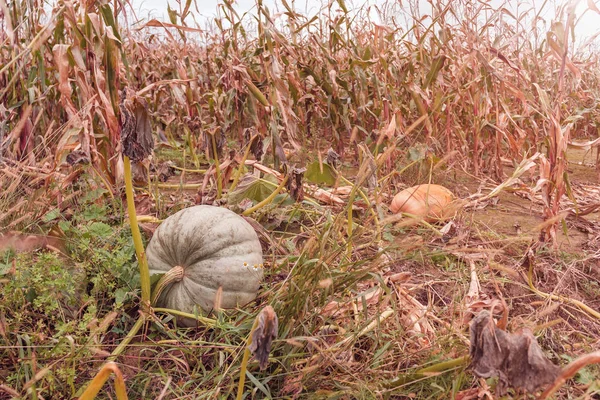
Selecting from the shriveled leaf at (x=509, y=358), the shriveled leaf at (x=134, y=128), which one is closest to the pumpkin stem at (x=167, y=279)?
the shriveled leaf at (x=134, y=128)

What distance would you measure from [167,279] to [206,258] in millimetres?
188

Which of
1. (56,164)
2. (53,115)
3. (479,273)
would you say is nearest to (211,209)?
(56,164)

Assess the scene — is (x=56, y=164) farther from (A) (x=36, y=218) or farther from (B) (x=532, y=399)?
(B) (x=532, y=399)

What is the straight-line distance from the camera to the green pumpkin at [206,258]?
2124 mm

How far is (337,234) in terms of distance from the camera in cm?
183

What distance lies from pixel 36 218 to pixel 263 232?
1.03 meters

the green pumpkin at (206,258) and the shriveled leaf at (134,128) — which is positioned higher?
the shriveled leaf at (134,128)

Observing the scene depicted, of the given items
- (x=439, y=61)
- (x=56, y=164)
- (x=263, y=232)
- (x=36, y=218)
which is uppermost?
(x=439, y=61)

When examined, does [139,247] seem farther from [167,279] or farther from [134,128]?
[134,128]

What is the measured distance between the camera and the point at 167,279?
6.82 ft

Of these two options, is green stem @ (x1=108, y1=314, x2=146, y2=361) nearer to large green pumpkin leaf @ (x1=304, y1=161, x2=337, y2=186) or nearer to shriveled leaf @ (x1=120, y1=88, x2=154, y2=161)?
shriveled leaf @ (x1=120, y1=88, x2=154, y2=161)

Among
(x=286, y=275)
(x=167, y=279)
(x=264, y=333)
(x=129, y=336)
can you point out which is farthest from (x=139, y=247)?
(x=264, y=333)

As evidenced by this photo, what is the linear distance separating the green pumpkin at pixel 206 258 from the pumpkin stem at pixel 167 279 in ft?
0.12

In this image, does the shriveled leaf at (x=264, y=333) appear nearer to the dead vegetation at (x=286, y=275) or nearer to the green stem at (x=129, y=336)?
the dead vegetation at (x=286, y=275)
